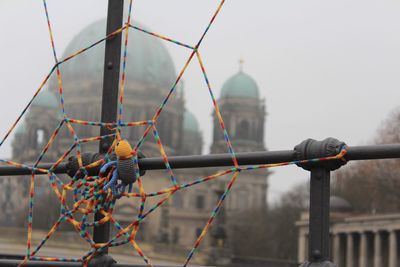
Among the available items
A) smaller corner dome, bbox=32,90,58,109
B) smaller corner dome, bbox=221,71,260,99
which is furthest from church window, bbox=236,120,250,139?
smaller corner dome, bbox=32,90,58,109

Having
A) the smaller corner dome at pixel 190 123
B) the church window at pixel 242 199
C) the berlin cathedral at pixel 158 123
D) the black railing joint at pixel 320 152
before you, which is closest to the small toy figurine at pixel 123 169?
the black railing joint at pixel 320 152

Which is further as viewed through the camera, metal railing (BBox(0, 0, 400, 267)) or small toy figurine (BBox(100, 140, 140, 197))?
small toy figurine (BBox(100, 140, 140, 197))

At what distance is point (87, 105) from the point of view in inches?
3317

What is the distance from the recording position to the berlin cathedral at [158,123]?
84.2 m

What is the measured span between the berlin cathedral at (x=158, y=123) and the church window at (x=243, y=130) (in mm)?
96

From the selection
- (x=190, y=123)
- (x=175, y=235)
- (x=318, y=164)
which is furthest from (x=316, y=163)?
(x=190, y=123)

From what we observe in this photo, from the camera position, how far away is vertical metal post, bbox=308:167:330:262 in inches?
109

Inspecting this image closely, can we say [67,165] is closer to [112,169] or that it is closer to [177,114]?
[112,169]

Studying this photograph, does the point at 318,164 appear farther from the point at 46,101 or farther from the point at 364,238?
the point at 46,101

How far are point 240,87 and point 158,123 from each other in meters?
→ 10.6

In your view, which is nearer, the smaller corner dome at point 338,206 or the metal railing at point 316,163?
the metal railing at point 316,163

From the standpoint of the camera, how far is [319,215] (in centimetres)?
282

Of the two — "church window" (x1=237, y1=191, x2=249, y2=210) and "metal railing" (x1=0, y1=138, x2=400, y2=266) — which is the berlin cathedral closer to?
"church window" (x1=237, y1=191, x2=249, y2=210)

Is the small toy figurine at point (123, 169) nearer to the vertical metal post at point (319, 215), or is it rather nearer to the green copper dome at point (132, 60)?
the vertical metal post at point (319, 215)
